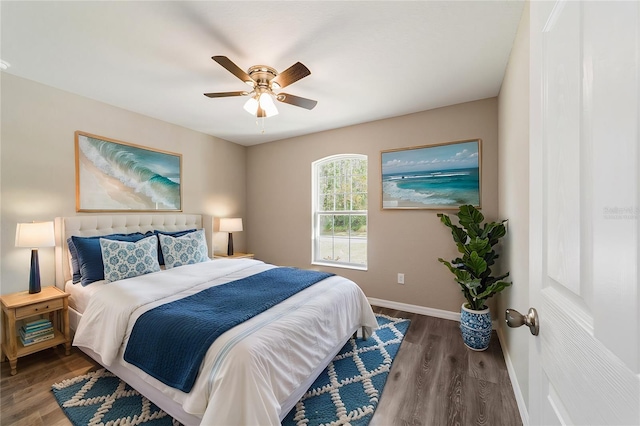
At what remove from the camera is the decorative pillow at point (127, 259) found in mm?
2451

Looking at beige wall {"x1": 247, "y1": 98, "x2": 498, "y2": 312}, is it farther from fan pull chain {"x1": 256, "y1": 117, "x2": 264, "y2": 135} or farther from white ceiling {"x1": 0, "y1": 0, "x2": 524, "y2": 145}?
fan pull chain {"x1": 256, "y1": 117, "x2": 264, "y2": 135}

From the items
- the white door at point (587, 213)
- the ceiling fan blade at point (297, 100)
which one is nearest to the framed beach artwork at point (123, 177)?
the ceiling fan blade at point (297, 100)

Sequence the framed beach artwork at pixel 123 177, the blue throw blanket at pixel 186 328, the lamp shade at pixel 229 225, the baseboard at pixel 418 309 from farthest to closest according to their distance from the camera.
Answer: the lamp shade at pixel 229 225
the baseboard at pixel 418 309
the framed beach artwork at pixel 123 177
the blue throw blanket at pixel 186 328

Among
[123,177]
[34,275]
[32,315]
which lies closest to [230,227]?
[123,177]

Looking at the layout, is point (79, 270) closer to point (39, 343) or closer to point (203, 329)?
point (39, 343)

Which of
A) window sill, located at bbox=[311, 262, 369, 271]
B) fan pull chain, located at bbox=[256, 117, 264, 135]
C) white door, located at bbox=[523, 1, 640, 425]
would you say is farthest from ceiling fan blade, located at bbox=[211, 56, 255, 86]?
window sill, located at bbox=[311, 262, 369, 271]

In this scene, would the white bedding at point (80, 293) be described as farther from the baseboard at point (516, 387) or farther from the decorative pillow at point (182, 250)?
the baseboard at point (516, 387)

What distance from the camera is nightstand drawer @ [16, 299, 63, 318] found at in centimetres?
216

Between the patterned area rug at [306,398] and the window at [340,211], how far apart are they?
5.81 feet

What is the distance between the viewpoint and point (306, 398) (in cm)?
185

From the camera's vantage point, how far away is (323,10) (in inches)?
65.0

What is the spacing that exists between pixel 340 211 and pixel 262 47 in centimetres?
252

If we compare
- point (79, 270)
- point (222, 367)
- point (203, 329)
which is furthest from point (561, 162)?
point (79, 270)

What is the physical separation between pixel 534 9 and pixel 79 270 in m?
3.69
